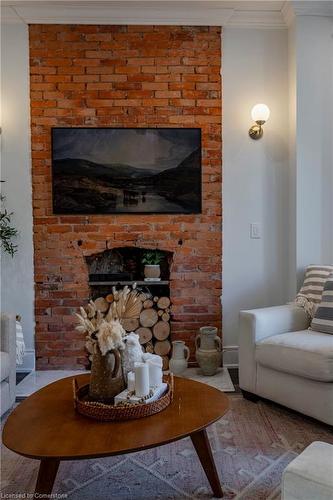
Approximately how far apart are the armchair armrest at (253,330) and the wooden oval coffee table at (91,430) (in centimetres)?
84

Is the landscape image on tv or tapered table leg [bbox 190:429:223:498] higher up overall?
the landscape image on tv

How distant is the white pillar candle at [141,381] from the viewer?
1.75 m

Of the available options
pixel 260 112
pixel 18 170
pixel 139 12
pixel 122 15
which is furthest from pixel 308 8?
pixel 18 170

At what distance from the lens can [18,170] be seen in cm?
347

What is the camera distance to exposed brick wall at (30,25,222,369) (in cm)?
345

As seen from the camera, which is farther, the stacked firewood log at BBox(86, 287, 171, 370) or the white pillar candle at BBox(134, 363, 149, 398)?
the stacked firewood log at BBox(86, 287, 171, 370)

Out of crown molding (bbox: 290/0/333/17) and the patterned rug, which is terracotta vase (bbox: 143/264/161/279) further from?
crown molding (bbox: 290/0/333/17)

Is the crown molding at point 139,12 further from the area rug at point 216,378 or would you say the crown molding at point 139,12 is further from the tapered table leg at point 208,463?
the tapered table leg at point 208,463

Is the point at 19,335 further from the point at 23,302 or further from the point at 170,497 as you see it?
the point at 170,497

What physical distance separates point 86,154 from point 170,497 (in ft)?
8.43

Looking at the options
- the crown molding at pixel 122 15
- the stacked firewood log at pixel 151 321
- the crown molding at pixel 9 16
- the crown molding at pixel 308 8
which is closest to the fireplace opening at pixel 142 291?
the stacked firewood log at pixel 151 321

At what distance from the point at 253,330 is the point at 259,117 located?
175 centimetres

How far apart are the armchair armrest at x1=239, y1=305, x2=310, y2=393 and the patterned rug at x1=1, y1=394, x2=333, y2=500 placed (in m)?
0.39

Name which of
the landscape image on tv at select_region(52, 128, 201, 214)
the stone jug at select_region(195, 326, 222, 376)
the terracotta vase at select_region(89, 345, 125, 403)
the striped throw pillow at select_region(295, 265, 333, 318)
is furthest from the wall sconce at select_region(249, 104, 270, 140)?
the terracotta vase at select_region(89, 345, 125, 403)
